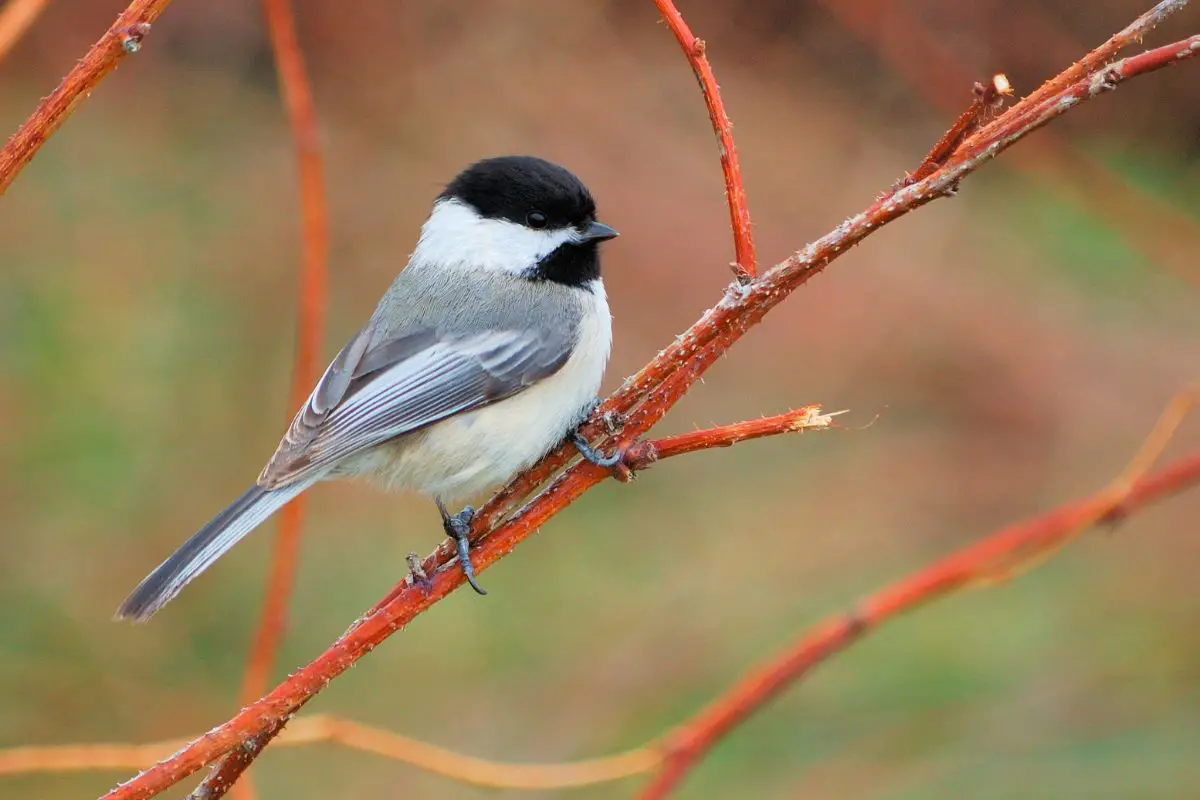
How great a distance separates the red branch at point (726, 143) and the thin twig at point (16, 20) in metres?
0.58

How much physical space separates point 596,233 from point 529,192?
149mm

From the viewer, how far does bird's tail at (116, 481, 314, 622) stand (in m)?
1.55

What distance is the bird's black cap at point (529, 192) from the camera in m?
2.30

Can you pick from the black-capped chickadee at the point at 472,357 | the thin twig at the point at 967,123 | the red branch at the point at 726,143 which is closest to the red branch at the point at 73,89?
the red branch at the point at 726,143

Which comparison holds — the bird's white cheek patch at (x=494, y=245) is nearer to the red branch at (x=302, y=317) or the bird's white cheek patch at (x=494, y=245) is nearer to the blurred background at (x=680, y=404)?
the red branch at (x=302, y=317)

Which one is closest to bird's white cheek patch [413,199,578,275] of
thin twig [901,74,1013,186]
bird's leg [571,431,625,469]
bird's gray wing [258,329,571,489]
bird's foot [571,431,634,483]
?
bird's gray wing [258,329,571,489]

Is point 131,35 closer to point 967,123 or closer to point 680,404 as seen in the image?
point 967,123

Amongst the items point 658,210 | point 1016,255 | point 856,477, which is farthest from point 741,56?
point 856,477

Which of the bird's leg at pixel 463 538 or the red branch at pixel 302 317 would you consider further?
the red branch at pixel 302 317

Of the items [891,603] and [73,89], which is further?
[891,603]

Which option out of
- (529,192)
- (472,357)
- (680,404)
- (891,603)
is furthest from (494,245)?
(680,404)

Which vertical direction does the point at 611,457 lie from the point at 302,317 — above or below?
below

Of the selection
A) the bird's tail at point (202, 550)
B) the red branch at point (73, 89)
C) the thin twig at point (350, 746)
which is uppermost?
the red branch at point (73, 89)

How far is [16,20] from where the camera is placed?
1.07 m
